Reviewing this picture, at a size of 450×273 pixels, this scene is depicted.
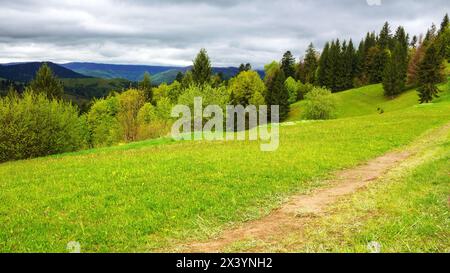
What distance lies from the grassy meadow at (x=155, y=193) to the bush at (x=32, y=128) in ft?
35.6

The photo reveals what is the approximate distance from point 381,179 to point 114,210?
12827 mm

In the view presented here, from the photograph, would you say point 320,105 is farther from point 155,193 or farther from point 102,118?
point 155,193

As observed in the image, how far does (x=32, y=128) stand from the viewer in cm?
3872

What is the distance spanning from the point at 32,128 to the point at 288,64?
137355mm

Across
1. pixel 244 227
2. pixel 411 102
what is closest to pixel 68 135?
pixel 244 227

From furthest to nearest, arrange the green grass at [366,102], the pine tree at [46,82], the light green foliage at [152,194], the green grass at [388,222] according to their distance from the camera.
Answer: the green grass at [366,102] < the pine tree at [46,82] < the light green foliage at [152,194] < the green grass at [388,222]

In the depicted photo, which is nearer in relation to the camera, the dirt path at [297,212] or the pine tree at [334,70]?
the dirt path at [297,212]

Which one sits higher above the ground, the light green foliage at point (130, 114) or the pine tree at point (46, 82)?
the pine tree at point (46, 82)

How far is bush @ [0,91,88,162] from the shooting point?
36.7 metres

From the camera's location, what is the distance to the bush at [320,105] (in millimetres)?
97938

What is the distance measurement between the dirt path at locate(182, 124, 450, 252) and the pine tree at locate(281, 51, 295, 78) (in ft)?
469

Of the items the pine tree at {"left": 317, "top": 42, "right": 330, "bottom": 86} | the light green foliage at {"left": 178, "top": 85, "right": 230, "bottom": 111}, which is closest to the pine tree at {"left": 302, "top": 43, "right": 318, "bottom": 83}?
the pine tree at {"left": 317, "top": 42, "right": 330, "bottom": 86}

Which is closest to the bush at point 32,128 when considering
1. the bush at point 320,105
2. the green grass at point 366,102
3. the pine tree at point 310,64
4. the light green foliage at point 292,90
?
the bush at point 320,105

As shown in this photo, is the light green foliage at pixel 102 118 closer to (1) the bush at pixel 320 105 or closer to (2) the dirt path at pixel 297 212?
(1) the bush at pixel 320 105
